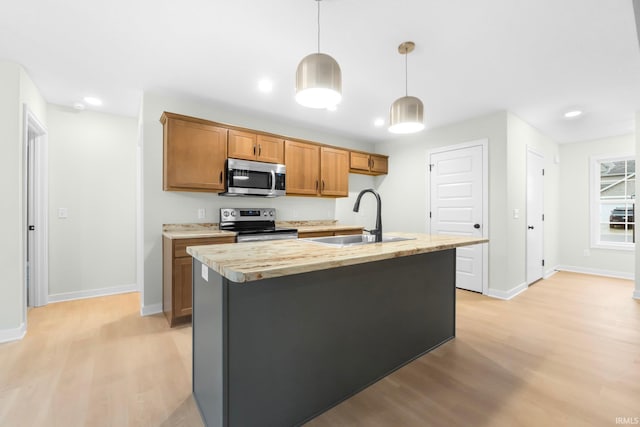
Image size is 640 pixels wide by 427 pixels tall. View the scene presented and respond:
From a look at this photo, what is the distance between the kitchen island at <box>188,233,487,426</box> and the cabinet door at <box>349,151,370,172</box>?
284 cm

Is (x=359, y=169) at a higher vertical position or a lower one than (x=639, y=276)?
higher

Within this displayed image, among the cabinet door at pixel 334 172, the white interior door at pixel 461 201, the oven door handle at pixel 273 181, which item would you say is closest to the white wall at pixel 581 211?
the white interior door at pixel 461 201

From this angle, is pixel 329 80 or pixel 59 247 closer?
pixel 329 80

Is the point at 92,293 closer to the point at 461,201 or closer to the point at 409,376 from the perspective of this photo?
the point at 409,376

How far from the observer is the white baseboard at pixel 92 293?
11.4 ft

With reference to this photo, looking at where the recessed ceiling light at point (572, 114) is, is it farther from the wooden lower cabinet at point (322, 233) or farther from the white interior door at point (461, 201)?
the wooden lower cabinet at point (322, 233)

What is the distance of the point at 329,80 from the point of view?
152 centimetres

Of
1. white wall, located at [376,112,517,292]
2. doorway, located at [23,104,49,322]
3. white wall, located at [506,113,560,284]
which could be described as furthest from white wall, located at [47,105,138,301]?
white wall, located at [506,113,560,284]

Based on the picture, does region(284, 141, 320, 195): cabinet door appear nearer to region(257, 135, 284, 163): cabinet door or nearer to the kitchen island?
region(257, 135, 284, 163): cabinet door

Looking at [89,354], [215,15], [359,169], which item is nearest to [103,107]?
[215,15]

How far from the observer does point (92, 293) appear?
3.67m

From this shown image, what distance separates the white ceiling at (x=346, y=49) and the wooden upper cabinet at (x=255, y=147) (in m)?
0.39

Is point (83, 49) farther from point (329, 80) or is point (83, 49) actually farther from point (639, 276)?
point (639, 276)

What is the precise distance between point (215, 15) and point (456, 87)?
2389 mm
